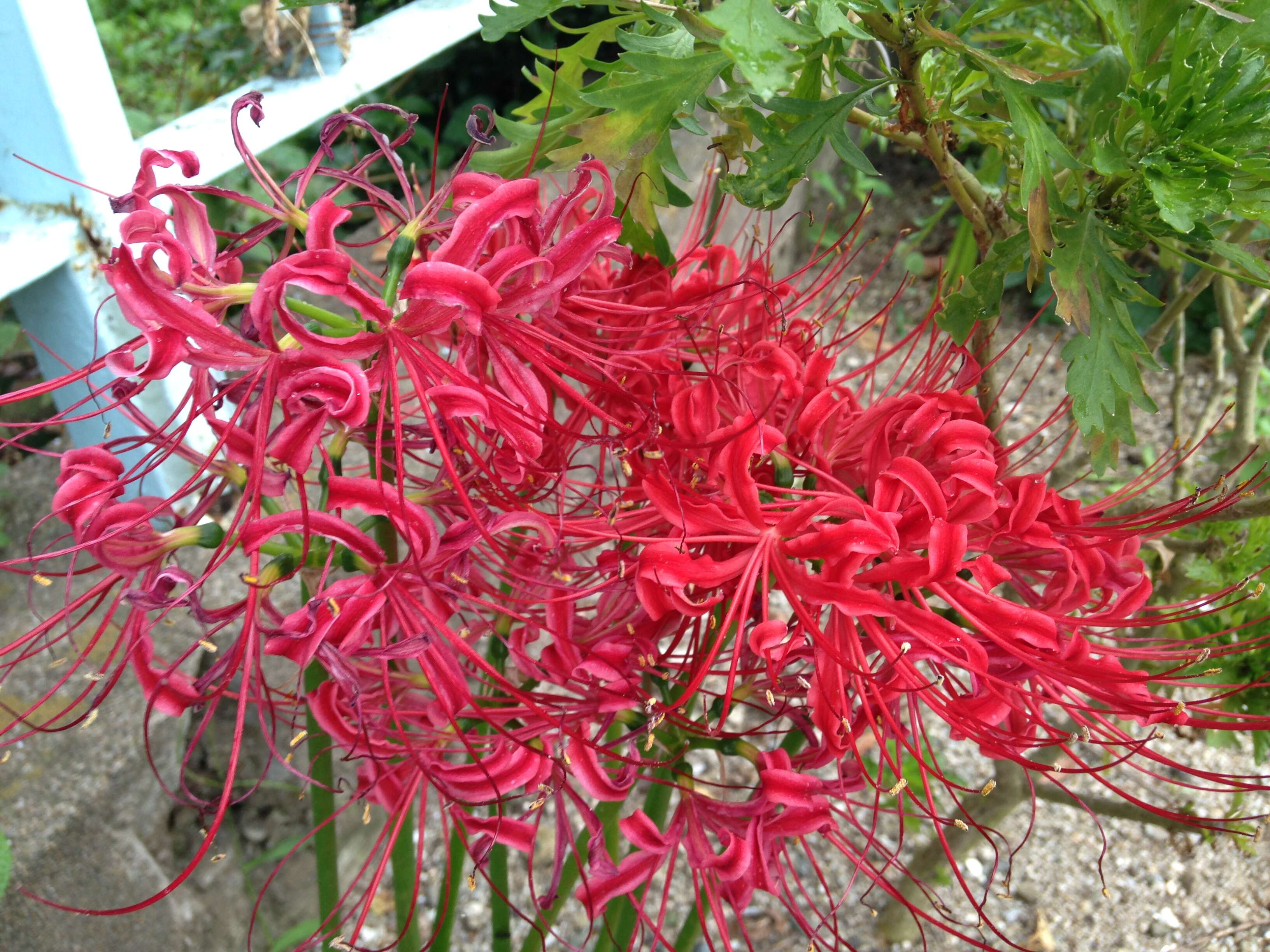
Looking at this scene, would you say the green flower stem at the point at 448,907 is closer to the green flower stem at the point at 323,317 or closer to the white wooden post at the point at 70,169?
the green flower stem at the point at 323,317

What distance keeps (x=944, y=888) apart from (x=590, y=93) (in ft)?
4.77

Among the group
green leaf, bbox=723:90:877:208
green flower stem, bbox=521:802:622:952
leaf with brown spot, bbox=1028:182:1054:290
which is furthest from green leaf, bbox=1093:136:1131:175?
green flower stem, bbox=521:802:622:952

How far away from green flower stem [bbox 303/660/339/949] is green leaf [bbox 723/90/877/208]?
0.44m

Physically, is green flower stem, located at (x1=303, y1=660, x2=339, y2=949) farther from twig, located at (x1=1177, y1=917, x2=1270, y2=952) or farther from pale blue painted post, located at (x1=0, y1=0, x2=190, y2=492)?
twig, located at (x1=1177, y1=917, x2=1270, y2=952)

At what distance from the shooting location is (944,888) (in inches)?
66.0

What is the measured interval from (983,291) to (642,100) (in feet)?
0.94

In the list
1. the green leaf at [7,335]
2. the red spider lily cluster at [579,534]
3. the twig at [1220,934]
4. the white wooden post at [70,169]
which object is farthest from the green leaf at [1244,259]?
the green leaf at [7,335]

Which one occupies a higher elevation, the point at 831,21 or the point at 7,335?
the point at 831,21

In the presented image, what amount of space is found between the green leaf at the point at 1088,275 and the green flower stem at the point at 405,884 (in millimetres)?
675

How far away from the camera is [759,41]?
0.56 m

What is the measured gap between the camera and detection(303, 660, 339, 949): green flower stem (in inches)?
30.8

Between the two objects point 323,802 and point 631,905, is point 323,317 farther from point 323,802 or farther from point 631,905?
point 631,905

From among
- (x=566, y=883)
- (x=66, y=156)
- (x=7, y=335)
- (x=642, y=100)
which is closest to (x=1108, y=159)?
(x=642, y=100)

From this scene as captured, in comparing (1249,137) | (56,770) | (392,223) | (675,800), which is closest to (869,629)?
(1249,137)
